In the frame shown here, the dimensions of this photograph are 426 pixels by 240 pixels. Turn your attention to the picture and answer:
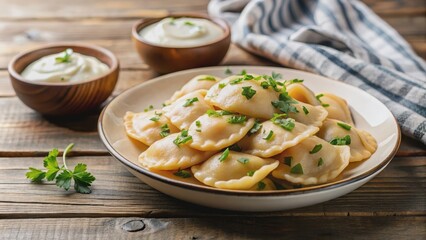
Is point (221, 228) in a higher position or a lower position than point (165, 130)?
lower

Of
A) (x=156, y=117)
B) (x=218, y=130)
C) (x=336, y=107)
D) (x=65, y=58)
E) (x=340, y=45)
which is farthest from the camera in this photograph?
(x=340, y=45)

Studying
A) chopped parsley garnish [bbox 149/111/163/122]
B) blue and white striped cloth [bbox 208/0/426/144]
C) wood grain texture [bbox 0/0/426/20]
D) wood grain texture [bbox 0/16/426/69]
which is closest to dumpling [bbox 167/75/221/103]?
chopped parsley garnish [bbox 149/111/163/122]

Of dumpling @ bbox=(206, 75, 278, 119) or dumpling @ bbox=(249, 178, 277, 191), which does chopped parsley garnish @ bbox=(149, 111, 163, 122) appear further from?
dumpling @ bbox=(249, 178, 277, 191)

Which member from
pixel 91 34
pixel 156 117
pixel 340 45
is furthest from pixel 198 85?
pixel 91 34

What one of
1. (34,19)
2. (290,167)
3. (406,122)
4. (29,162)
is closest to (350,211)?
(290,167)

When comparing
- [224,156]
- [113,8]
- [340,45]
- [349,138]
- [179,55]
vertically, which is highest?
[224,156]

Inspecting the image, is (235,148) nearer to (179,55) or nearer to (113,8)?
(179,55)

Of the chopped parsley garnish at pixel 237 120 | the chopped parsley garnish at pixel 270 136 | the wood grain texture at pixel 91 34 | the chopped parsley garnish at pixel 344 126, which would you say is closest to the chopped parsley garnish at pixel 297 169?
the chopped parsley garnish at pixel 270 136
